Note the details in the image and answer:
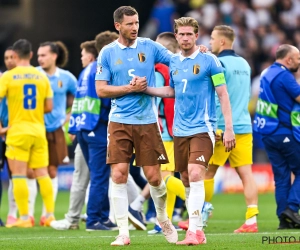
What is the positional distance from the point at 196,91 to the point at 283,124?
9.31 ft

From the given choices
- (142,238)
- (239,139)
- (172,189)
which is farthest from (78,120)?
(142,238)

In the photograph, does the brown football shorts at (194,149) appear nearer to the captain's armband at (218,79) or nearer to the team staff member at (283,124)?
the captain's armband at (218,79)

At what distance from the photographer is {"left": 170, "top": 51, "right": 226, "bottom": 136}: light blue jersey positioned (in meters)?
9.59

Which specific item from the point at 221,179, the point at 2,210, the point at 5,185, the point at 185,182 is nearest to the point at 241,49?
the point at 221,179

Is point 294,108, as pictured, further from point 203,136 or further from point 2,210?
point 2,210

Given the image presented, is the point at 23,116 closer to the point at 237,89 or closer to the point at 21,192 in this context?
the point at 21,192

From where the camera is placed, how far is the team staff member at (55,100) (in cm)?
1392

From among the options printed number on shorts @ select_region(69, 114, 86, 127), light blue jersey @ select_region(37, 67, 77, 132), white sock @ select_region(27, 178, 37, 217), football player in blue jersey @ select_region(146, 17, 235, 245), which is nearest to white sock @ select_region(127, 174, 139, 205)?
printed number on shorts @ select_region(69, 114, 86, 127)

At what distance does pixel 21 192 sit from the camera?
12.6 metres

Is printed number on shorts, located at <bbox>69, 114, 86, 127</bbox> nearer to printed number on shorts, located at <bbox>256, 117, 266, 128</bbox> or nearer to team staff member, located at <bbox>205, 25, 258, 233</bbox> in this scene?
team staff member, located at <bbox>205, 25, 258, 233</bbox>

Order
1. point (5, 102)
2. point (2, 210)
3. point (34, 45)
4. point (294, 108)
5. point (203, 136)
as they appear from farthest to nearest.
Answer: point (34, 45) → point (2, 210) → point (5, 102) → point (294, 108) → point (203, 136)

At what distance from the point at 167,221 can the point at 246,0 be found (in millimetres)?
17579

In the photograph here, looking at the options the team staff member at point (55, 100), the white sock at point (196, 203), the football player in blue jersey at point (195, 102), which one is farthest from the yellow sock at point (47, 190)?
the white sock at point (196, 203)

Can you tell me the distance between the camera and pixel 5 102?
13156 millimetres
